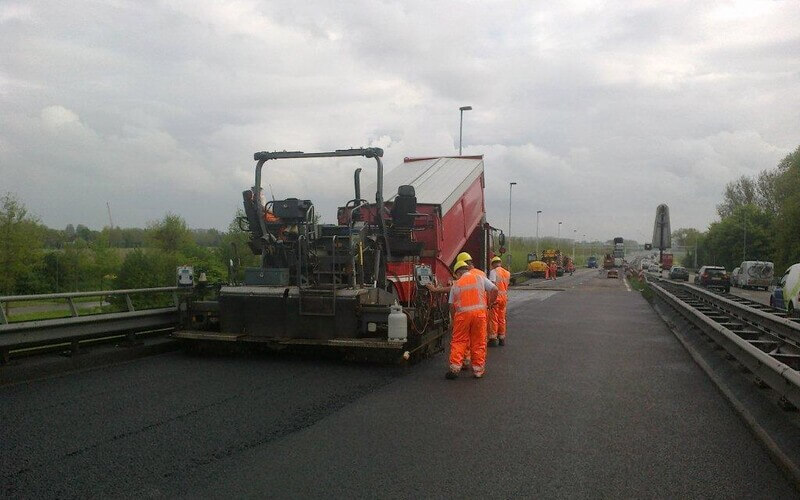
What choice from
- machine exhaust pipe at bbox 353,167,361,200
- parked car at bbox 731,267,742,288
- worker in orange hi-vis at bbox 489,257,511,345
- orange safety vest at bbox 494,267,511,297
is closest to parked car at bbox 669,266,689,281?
parked car at bbox 731,267,742,288

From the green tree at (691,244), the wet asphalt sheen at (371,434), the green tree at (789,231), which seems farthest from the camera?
the green tree at (691,244)

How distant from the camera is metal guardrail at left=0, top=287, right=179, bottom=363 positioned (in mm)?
7297

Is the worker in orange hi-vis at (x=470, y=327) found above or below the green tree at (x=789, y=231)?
below

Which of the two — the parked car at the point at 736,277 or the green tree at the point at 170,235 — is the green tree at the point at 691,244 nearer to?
the parked car at the point at 736,277

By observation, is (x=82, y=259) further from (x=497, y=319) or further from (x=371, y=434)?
(x=371, y=434)

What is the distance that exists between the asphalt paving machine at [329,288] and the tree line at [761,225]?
149 ft

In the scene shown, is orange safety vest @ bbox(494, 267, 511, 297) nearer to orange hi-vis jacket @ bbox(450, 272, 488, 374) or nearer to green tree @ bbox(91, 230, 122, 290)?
orange hi-vis jacket @ bbox(450, 272, 488, 374)

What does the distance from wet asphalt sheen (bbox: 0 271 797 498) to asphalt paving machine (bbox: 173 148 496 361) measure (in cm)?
40

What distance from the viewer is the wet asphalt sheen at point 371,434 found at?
420 cm

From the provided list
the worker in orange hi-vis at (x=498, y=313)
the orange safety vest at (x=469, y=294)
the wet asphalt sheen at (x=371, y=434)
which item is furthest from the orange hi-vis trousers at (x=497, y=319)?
the orange safety vest at (x=469, y=294)

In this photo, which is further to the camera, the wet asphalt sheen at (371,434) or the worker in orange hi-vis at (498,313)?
the worker in orange hi-vis at (498,313)

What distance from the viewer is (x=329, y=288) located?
852 centimetres

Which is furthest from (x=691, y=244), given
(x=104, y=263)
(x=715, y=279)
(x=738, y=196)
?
(x=104, y=263)

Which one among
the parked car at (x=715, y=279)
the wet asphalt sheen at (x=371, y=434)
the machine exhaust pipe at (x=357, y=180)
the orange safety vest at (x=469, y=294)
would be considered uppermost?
the machine exhaust pipe at (x=357, y=180)
